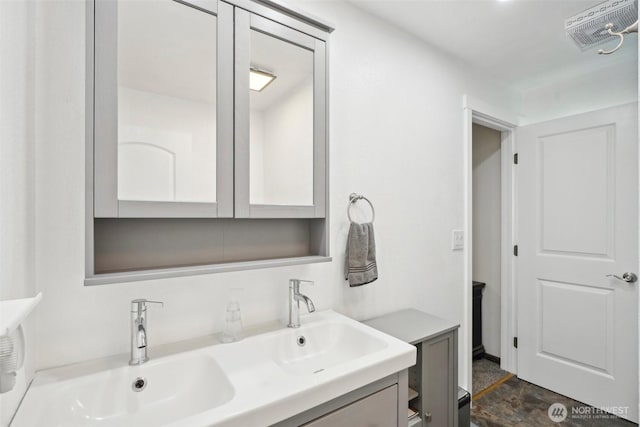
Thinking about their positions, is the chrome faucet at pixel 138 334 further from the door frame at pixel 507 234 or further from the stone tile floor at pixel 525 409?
the door frame at pixel 507 234

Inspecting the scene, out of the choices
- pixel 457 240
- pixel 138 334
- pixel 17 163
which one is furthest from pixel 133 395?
pixel 457 240

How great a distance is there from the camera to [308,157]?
1.29 metres

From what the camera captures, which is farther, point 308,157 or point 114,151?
point 308,157

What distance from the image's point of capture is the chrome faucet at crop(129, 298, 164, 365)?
96 centimetres

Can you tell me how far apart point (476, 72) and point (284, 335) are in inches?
88.2

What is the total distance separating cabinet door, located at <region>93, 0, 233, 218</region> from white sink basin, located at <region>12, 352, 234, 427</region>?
47 cm

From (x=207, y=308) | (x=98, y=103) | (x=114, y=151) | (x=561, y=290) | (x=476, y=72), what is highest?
(x=476, y=72)

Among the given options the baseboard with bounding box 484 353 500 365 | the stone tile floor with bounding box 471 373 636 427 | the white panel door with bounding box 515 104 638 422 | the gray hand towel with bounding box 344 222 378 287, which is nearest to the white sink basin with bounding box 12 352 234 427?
the gray hand towel with bounding box 344 222 378 287

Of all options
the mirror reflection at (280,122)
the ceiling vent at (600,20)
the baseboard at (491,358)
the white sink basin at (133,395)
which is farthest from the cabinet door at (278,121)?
the baseboard at (491,358)

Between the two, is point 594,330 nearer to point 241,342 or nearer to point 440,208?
point 440,208

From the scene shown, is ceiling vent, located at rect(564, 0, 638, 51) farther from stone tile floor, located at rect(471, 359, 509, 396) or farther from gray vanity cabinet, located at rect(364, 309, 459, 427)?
stone tile floor, located at rect(471, 359, 509, 396)

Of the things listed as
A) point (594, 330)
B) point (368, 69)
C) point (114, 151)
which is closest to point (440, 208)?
point (368, 69)

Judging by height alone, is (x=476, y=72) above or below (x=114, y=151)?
above

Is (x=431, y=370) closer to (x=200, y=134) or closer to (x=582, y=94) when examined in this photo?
(x=200, y=134)
